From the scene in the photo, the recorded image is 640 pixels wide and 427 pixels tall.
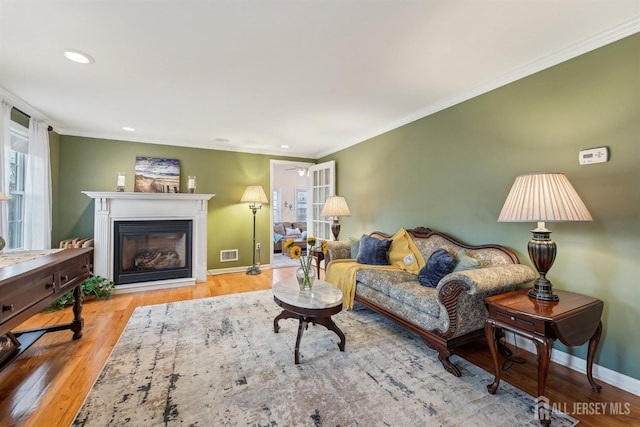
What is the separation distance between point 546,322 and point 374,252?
1924 mm

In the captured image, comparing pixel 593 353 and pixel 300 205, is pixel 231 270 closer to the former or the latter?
pixel 300 205

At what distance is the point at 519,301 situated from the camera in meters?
1.83

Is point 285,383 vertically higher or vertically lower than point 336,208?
lower

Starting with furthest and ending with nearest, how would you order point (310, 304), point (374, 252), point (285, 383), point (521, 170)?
point (374, 252) → point (521, 170) → point (310, 304) → point (285, 383)

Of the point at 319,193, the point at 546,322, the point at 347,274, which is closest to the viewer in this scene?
the point at 546,322

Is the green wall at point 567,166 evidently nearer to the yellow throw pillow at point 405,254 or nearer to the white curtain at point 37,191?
the yellow throw pillow at point 405,254

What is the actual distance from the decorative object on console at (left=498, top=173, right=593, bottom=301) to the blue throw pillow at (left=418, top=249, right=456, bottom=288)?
0.71m

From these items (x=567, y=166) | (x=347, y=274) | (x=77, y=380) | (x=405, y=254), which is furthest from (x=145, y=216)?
(x=567, y=166)

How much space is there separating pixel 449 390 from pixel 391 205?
8.18 ft

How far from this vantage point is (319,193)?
221 inches

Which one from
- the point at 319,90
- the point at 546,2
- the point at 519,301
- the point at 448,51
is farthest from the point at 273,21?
the point at 519,301

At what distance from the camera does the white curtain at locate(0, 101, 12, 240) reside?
8.68ft

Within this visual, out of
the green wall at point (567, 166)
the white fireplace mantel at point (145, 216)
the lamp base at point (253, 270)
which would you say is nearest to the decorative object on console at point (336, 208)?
the green wall at point (567, 166)

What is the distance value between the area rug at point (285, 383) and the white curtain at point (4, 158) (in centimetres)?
165
